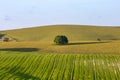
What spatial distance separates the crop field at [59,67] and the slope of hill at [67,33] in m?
85.0

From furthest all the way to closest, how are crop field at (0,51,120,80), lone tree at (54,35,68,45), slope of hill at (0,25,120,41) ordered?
slope of hill at (0,25,120,41) → lone tree at (54,35,68,45) → crop field at (0,51,120,80)

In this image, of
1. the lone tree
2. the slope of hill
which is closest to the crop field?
the lone tree

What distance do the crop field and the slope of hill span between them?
8500cm

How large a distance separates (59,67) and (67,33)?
344 ft

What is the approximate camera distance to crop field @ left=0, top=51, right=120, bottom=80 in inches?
2547

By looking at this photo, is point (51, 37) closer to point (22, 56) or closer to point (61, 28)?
point (61, 28)

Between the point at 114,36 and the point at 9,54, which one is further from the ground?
the point at 9,54

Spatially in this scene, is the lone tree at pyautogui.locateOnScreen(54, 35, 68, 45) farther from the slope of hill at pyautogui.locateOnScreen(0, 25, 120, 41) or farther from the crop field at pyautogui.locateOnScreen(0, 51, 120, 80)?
the slope of hill at pyautogui.locateOnScreen(0, 25, 120, 41)

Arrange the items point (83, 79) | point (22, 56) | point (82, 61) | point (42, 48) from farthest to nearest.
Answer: point (42, 48) < point (22, 56) < point (82, 61) < point (83, 79)

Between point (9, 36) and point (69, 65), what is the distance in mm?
109344

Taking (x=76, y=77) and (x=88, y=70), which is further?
(x=88, y=70)

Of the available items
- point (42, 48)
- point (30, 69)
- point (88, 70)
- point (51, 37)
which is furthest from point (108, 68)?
point (51, 37)

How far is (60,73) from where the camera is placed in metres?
66.6

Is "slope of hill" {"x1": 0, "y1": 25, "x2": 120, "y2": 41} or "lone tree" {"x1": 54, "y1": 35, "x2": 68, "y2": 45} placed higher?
"lone tree" {"x1": 54, "y1": 35, "x2": 68, "y2": 45}
